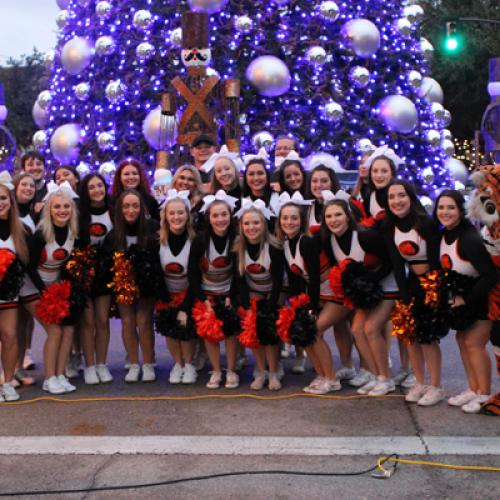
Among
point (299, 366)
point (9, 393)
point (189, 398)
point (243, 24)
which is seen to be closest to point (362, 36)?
point (243, 24)

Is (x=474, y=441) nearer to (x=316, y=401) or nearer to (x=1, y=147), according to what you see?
(x=316, y=401)

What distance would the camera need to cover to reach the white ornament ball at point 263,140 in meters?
12.0

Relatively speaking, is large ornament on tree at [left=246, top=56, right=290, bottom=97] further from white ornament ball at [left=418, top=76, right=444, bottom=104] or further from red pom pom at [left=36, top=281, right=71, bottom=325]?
red pom pom at [left=36, top=281, right=71, bottom=325]

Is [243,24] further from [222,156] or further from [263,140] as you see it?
[222,156]

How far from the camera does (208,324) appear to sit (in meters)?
5.61

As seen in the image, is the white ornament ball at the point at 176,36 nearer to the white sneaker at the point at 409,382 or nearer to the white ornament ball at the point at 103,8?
the white ornament ball at the point at 103,8

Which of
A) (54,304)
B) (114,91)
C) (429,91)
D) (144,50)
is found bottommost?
(54,304)

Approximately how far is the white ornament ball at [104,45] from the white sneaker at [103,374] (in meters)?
8.20

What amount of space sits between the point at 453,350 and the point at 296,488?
12.5 ft

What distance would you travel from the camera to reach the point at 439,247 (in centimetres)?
511

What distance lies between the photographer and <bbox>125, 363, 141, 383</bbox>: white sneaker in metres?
6.02

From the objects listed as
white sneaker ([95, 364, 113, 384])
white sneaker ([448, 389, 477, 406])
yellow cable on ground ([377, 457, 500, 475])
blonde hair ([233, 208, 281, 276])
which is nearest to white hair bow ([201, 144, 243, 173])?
blonde hair ([233, 208, 281, 276])

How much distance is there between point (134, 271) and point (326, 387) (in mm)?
1758

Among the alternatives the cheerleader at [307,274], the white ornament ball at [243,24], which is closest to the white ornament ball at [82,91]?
the white ornament ball at [243,24]
